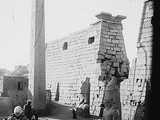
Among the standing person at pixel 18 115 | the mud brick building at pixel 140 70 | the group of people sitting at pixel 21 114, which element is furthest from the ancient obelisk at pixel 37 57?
the mud brick building at pixel 140 70

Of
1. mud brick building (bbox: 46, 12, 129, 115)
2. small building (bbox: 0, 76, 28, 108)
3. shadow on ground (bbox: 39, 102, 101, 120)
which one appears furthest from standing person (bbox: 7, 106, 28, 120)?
small building (bbox: 0, 76, 28, 108)

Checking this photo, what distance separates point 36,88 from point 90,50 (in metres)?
4.01

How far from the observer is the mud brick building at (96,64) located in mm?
11320

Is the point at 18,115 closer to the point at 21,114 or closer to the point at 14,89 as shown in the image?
the point at 21,114

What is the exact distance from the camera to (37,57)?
13961 millimetres

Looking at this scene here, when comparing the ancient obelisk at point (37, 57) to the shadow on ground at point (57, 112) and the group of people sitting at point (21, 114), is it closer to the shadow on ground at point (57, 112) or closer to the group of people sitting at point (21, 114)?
the shadow on ground at point (57, 112)

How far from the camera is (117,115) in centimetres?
903

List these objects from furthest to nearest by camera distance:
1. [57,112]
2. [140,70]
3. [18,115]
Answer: [57,112] → [18,115] → [140,70]

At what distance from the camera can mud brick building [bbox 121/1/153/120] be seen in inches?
314

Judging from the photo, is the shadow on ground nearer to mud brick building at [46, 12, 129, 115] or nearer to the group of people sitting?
mud brick building at [46, 12, 129, 115]

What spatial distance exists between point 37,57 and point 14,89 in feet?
13.1

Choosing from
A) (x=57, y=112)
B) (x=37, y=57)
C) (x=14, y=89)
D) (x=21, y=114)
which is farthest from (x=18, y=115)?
(x=14, y=89)

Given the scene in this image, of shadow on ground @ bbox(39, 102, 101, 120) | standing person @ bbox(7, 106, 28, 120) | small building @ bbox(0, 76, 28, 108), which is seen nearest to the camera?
standing person @ bbox(7, 106, 28, 120)

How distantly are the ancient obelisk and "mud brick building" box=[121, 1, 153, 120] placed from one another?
6661mm
